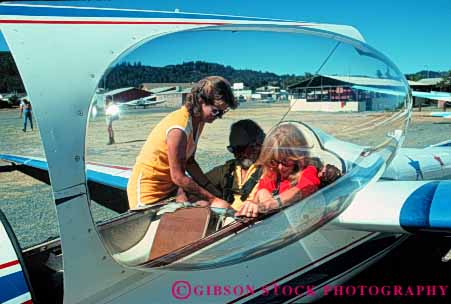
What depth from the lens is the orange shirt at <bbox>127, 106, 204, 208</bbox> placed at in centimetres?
176

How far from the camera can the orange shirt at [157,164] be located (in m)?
1.76

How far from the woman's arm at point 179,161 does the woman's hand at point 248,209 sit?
213mm

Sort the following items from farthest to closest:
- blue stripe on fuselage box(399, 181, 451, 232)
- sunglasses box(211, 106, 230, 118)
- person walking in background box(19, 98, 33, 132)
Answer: blue stripe on fuselage box(399, 181, 451, 232), sunglasses box(211, 106, 230, 118), person walking in background box(19, 98, 33, 132)

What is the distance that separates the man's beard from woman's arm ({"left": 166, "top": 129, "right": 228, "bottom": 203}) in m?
0.21

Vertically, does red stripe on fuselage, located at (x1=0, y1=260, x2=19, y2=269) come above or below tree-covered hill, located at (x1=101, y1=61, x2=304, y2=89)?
below

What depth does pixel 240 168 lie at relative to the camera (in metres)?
1.93

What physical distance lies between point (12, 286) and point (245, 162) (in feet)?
3.53

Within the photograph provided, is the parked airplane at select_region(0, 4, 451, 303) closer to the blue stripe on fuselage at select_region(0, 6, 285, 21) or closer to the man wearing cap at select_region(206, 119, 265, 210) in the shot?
the blue stripe on fuselage at select_region(0, 6, 285, 21)

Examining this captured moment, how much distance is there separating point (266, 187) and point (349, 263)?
1560 mm

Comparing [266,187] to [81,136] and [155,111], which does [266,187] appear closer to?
[155,111]

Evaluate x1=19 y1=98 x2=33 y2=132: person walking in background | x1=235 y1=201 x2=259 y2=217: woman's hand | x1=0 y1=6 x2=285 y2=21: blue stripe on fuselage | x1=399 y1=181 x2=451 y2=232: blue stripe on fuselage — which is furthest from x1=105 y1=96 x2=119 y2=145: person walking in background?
x1=399 y1=181 x2=451 y2=232: blue stripe on fuselage

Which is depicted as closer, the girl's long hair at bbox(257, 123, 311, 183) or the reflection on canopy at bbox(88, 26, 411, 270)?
the reflection on canopy at bbox(88, 26, 411, 270)

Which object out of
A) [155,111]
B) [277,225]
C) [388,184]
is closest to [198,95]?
[155,111]

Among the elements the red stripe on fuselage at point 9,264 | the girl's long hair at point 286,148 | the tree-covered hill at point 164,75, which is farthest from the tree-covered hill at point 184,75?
A: the red stripe on fuselage at point 9,264
